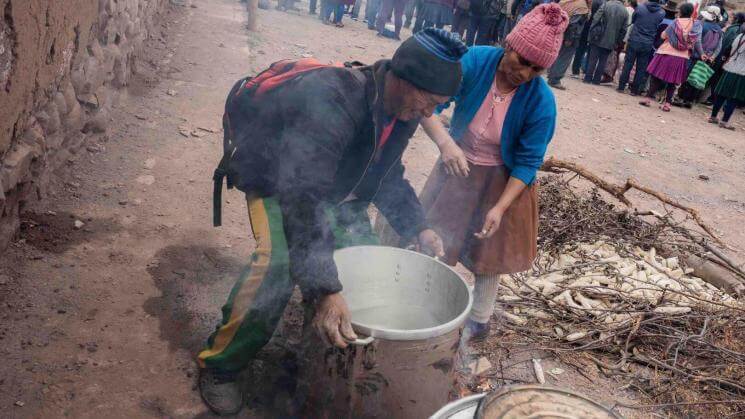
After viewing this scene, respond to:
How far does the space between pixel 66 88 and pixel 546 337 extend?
349 centimetres

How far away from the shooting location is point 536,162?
9.14 ft

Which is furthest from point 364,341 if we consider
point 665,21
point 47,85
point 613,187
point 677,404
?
point 665,21

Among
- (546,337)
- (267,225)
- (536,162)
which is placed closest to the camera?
(267,225)

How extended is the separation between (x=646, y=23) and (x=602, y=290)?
9396 mm

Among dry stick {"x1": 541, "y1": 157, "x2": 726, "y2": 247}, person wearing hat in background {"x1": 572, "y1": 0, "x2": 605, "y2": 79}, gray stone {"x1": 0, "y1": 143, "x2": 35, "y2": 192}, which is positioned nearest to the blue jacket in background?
person wearing hat in background {"x1": 572, "y1": 0, "x2": 605, "y2": 79}

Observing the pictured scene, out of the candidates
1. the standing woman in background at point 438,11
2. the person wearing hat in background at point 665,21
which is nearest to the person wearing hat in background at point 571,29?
the standing woman in background at point 438,11

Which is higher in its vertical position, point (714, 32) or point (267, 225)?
point (714, 32)

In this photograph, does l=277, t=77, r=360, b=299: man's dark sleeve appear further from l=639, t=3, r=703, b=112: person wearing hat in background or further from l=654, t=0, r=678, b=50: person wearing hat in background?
l=654, t=0, r=678, b=50: person wearing hat in background

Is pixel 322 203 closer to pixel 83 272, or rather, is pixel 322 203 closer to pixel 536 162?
pixel 536 162

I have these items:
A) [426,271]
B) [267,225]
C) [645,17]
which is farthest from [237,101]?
[645,17]

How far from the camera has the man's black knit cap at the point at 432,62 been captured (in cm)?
211

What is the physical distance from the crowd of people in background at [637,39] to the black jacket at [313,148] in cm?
868

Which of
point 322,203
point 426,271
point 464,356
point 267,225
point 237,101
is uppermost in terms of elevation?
point 237,101

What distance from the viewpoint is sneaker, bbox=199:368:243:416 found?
2.53m
